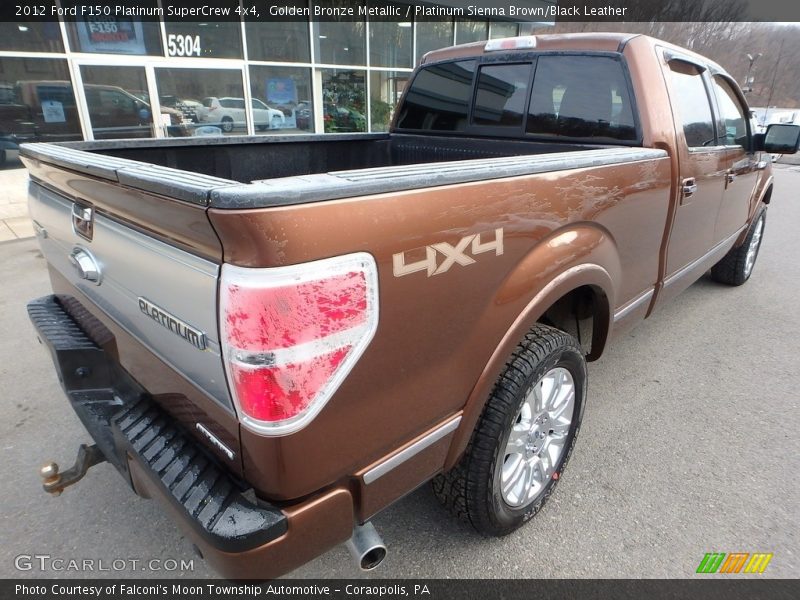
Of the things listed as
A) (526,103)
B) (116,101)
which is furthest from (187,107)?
(526,103)

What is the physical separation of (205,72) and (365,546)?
10168 millimetres

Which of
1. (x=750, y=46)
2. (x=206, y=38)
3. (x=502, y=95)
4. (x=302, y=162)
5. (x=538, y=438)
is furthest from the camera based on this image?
(x=750, y=46)

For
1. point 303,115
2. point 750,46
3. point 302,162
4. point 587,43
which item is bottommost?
point 302,162

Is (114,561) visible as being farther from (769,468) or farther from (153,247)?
(769,468)

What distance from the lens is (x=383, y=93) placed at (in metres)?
13.1

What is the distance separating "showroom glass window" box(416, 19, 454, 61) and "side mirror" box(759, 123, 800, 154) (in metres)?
11.0

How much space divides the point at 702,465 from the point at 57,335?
9.84 ft

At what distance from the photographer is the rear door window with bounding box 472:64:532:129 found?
3016 millimetres

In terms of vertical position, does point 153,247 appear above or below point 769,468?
above

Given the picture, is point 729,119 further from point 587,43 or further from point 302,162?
point 302,162

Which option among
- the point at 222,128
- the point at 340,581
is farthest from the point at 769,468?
the point at 222,128

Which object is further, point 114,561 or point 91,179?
point 114,561

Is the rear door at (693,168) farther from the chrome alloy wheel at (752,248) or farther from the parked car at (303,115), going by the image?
the parked car at (303,115)

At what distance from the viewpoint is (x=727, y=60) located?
44.1 metres
